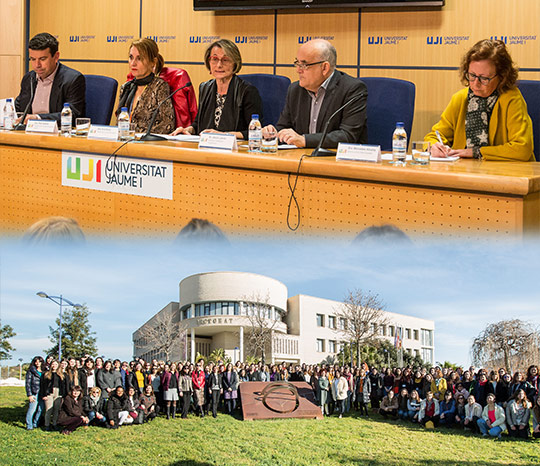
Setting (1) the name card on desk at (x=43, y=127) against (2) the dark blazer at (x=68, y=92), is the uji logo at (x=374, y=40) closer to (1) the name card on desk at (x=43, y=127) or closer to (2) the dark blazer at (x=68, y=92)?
(2) the dark blazer at (x=68, y=92)

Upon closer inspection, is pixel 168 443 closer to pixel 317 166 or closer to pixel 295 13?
pixel 317 166

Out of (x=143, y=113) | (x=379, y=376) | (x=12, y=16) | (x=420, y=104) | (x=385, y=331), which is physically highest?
(x=12, y=16)

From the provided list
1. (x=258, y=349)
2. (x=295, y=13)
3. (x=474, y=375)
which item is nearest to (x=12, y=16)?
(x=295, y=13)

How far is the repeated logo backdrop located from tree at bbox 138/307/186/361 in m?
2.27

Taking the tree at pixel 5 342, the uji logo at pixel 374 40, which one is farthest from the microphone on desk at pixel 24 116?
the uji logo at pixel 374 40

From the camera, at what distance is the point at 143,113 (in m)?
3.44

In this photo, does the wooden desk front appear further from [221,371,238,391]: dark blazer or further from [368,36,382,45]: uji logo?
[368,36,382,45]: uji logo

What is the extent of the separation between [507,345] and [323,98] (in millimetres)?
1541

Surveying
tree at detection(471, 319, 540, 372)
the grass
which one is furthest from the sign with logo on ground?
tree at detection(471, 319, 540, 372)

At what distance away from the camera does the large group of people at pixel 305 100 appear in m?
2.45

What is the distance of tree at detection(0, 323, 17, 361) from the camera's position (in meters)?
2.91

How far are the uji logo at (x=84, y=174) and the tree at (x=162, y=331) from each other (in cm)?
72

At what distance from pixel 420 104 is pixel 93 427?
3042 millimetres

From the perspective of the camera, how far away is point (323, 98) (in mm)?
2924
